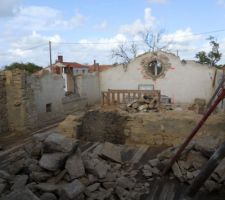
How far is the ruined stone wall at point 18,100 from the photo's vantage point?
13344 millimetres

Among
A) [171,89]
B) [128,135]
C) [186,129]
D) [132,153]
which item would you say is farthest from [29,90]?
[171,89]

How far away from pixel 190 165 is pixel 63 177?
3.34m

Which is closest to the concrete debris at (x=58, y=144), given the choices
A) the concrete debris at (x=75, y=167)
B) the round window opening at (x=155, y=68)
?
the concrete debris at (x=75, y=167)

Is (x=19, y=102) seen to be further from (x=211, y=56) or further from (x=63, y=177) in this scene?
(x=211, y=56)

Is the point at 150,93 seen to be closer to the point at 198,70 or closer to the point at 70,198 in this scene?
the point at 198,70

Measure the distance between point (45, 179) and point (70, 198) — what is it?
1118 mm

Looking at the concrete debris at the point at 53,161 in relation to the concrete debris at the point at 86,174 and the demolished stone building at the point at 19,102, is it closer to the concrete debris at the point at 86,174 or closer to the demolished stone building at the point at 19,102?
the concrete debris at the point at 86,174

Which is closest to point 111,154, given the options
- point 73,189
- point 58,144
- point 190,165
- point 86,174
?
point 86,174

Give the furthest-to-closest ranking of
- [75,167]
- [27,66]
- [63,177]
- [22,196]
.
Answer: [27,66], [75,167], [63,177], [22,196]

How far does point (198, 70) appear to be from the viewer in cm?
2394

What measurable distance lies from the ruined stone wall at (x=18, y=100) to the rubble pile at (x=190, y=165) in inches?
281

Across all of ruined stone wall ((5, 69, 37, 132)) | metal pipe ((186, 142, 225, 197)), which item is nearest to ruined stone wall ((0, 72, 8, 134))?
ruined stone wall ((5, 69, 37, 132))

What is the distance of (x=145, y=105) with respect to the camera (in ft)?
50.5

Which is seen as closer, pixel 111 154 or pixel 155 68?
pixel 111 154
